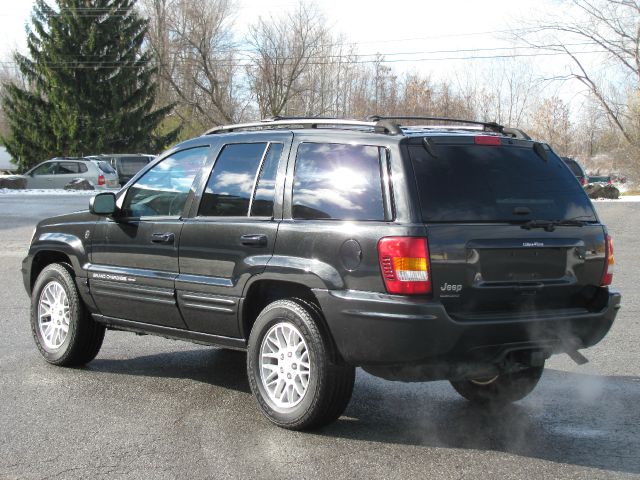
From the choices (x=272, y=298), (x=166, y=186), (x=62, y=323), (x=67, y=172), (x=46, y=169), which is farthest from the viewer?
(x=46, y=169)

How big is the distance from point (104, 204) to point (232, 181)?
3.85 feet

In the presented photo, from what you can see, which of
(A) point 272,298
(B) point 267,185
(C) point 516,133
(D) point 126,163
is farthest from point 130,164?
(C) point 516,133

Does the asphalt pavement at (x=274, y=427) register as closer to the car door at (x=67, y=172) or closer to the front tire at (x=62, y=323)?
the front tire at (x=62, y=323)

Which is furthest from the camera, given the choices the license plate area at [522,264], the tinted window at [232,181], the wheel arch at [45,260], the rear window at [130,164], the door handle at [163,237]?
the rear window at [130,164]

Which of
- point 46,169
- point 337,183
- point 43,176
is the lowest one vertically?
point 43,176

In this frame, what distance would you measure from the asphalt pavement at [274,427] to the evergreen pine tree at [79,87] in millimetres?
42595

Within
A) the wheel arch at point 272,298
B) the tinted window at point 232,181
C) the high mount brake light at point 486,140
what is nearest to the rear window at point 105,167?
the tinted window at point 232,181

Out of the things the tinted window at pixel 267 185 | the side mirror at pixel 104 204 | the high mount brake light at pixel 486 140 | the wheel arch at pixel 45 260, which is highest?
the high mount brake light at pixel 486 140

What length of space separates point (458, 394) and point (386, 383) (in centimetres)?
57

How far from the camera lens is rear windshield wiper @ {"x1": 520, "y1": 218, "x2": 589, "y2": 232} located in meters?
4.70

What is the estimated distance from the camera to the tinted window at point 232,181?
5.41m

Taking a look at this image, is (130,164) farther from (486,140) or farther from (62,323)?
(486,140)

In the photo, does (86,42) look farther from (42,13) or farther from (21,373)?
(21,373)

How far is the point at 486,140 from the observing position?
490 centimetres
